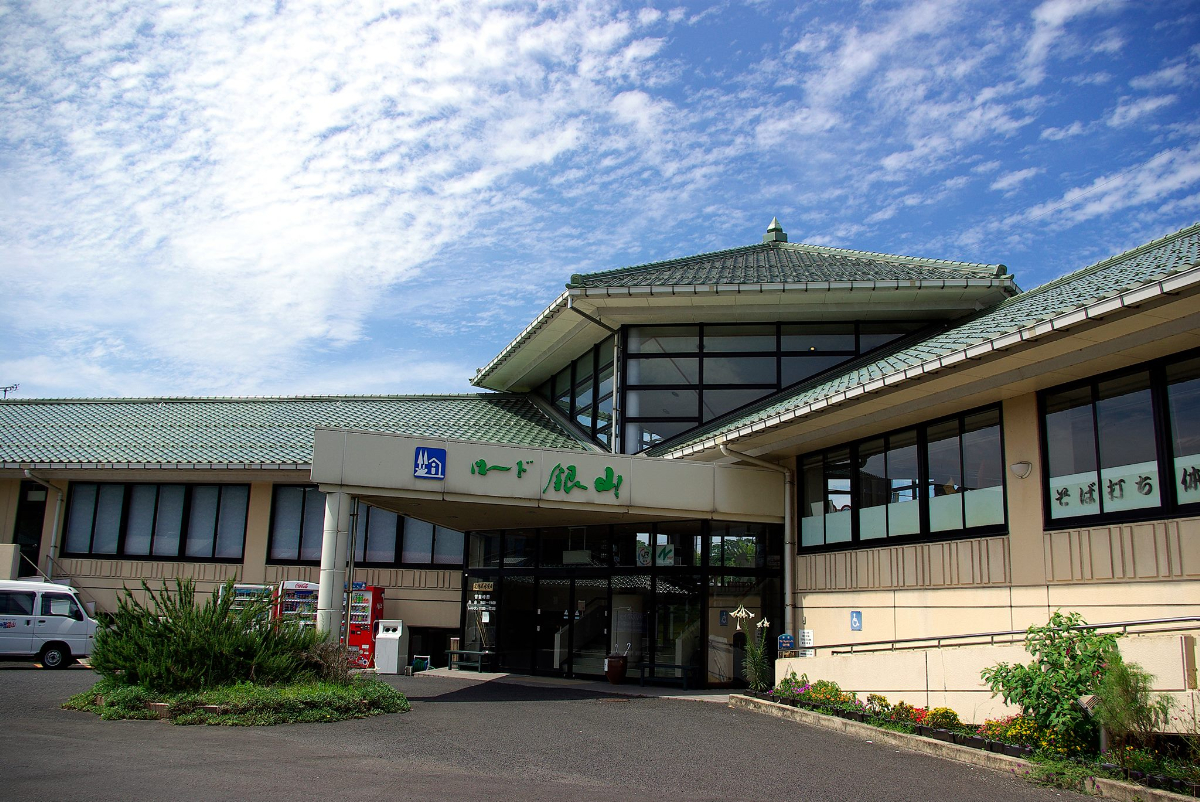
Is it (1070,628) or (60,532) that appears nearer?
(1070,628)

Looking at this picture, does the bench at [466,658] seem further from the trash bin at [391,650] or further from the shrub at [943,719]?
the shrub at [943,719]

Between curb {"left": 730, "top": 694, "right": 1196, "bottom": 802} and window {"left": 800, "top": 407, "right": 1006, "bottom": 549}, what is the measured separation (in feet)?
10.2

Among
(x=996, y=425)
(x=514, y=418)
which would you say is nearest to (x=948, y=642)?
(x=996, y=425)

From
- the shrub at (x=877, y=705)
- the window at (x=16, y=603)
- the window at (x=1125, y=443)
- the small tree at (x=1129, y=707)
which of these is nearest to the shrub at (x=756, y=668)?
the shrub at (x=877, y=705)

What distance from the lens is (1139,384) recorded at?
36.2ft

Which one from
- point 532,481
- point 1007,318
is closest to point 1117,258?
point 1007,318

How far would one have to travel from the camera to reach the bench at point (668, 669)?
58.2ft

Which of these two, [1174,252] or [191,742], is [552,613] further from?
[1174,252]

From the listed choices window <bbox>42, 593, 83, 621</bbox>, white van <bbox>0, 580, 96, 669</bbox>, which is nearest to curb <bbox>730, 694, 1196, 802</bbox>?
white van <bbox>0, 580, 96, 669</bbox>

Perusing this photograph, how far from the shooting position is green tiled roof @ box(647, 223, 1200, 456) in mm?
11891

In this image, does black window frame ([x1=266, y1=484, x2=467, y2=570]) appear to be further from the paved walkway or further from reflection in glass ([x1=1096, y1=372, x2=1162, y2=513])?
reflection in glass ([x1=1096, y1=372, x2=1162, y2=513])

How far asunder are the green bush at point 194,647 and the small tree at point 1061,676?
889 centimetres

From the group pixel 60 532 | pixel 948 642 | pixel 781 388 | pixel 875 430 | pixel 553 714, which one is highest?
pixel 781 388

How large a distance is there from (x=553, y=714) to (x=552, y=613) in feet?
21.8
